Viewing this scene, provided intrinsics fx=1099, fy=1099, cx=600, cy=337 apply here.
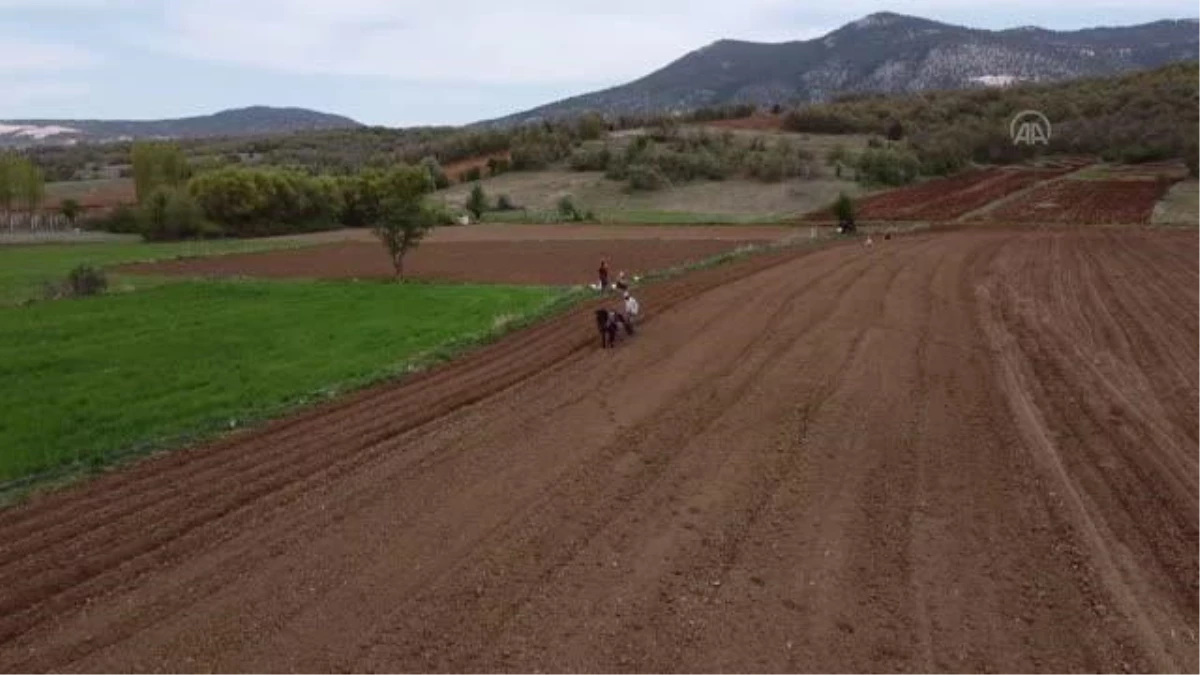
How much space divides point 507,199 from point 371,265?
41.4 meters

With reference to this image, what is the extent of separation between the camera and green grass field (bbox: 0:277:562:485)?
60.9 feet

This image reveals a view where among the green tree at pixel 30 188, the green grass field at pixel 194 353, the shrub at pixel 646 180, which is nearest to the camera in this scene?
the green grass field at pixel 194 353

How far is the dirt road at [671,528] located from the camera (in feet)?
32.0

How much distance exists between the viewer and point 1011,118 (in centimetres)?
11675

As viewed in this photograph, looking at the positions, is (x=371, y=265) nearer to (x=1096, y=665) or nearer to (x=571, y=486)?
(x=571, y=486)

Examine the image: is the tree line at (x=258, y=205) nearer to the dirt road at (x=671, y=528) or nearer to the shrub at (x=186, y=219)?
the shrub at (x=186, y=219)

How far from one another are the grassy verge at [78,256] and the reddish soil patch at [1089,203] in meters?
44.7

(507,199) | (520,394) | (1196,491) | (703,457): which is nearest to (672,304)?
(520,394)

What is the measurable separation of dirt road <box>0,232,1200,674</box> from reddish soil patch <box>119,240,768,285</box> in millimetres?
22707

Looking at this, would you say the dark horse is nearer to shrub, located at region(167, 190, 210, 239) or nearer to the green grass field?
the green grass field

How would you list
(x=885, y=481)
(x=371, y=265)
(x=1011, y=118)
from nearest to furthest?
(x=885, y=481), (x=371, y=265), (x=1011, y=118)

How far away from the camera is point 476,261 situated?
175ft

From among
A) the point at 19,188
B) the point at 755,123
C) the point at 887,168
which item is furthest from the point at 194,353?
the point at 755,123

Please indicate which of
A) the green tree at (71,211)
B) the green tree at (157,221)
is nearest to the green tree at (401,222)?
the green tree at (157,221)
